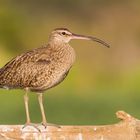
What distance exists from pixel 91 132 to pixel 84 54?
947 inches

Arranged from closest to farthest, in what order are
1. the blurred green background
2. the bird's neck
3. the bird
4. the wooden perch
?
the wooden perch < the bird < the bird's neck < the blurred green background

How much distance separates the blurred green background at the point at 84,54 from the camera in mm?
22891

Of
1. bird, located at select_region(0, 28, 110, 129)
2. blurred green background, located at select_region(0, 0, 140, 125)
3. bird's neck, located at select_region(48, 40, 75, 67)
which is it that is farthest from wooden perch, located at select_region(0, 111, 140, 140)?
blurred green background, located at select_region(0, 0, 140, 125)

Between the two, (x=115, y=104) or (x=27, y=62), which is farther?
(x=115, y=104)

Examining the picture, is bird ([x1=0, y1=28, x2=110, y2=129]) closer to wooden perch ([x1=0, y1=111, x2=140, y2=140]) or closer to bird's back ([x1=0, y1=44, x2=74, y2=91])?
bird's back ([x1=0, y1=44, x2=74, y2=91])

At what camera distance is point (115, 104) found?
2369 cm

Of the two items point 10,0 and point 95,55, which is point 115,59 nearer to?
point 95,55

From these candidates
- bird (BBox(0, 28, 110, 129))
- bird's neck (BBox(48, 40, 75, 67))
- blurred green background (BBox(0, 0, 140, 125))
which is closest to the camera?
bird (BBox(0, 28, 110, 129))

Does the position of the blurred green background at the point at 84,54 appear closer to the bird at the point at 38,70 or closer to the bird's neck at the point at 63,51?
the bird's neck at the point at 63,51

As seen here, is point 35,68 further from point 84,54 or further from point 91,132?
point 84,54

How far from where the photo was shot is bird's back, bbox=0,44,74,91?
14781mm

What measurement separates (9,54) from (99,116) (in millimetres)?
11326

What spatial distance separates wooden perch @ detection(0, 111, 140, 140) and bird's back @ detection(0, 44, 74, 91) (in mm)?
2035

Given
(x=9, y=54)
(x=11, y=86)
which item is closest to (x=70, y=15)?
(x=9, y=54)
